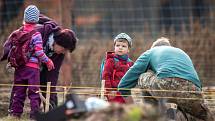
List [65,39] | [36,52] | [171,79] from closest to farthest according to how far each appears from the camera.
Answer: [171,79]
[36,52]
[65,39]

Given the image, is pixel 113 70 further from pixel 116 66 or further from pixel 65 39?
pixel 65 39

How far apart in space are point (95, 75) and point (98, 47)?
86cm

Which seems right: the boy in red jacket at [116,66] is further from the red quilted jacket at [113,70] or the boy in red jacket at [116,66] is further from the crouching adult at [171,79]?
the crouching adult at [171,79]

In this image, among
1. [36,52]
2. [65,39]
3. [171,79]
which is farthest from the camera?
[65,39]

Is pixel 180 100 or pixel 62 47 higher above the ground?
pixel 62 47

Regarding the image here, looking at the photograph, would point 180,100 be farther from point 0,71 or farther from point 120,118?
point 0,71

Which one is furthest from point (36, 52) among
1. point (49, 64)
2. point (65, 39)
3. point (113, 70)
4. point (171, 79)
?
point (171, 79)

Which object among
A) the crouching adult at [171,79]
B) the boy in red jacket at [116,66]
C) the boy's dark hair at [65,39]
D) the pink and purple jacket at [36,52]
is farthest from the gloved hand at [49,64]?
the crouching adult at [171,79]

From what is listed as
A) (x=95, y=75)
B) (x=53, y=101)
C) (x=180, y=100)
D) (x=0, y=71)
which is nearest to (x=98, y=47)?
(x=95, y=75)

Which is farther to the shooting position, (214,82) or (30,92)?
(214,82)

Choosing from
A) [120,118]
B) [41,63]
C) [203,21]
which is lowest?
[120,118]

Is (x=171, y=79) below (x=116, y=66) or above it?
below

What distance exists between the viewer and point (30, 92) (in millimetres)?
9836

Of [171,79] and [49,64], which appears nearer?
[171,79]
